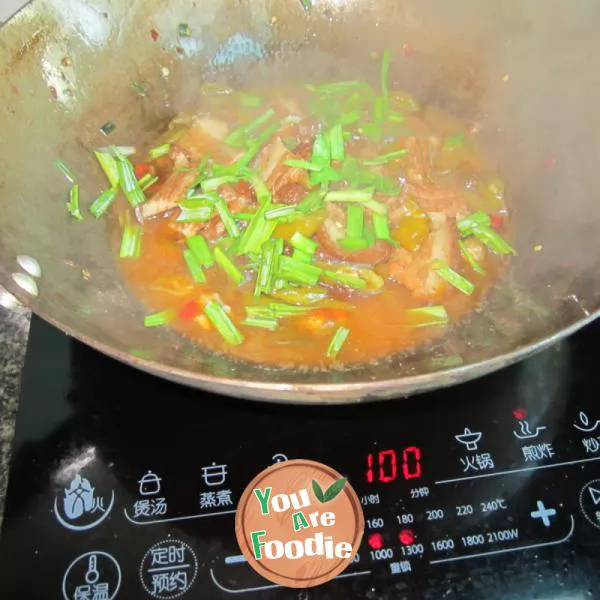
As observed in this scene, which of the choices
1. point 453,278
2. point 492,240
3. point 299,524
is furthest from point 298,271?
point 299,524

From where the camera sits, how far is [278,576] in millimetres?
1066

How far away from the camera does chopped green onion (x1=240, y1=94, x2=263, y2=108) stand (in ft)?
5.72

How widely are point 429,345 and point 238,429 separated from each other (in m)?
0.45

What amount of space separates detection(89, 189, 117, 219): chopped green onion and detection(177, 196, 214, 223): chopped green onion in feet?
0.57

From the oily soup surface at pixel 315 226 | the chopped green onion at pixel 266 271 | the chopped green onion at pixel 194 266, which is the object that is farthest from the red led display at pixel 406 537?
the chopped green onion at pixel 194 266

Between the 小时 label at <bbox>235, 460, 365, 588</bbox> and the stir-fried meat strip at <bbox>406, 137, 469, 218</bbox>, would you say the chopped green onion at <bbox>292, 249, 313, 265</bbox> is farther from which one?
the 小时 label at <bbox>235, 460, 365, 588</bbox>

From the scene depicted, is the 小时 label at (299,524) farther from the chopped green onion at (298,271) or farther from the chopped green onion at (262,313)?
the chopped green onion at (298,271)

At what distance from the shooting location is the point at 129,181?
1.54 metres

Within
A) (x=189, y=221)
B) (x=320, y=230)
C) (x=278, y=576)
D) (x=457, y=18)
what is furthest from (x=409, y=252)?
(x=278, y=576)

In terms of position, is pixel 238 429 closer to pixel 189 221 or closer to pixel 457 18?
pixel 189 221

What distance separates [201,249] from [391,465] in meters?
0.69

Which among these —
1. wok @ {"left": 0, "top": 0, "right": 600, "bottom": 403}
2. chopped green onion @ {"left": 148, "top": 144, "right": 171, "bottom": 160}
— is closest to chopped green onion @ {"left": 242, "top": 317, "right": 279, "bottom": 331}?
wok @ {"left": 0, "top": 0, "right": 600, "bottom": 403}

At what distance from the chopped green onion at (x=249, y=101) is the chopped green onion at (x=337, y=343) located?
30.8 inches

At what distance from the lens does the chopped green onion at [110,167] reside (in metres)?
1.52
